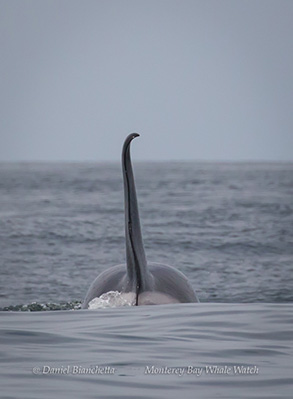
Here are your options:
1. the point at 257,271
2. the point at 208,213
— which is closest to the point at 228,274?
the point at 257,271

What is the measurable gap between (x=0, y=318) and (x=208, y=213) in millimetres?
26414

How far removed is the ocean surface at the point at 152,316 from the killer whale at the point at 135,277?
0.22m

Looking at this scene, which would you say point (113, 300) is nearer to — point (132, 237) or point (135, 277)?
point (135, 277)

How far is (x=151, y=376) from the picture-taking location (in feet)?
18.9

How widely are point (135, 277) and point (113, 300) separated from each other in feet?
1.07

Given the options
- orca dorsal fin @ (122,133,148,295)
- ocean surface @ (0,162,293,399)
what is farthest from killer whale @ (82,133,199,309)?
ocean surface @ (0,162,293,399)

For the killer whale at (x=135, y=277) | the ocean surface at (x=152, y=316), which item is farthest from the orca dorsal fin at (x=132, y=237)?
the ocean surface at (x=152, y=316)

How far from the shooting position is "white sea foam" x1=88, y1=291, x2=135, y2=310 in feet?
28.6

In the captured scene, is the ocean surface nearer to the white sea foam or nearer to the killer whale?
the white sea foam

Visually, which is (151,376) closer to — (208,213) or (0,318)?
(0,318)

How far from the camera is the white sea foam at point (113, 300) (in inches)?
343

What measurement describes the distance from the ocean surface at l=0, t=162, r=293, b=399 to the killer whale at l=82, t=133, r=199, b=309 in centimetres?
22

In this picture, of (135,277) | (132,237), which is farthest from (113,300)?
(132,237)

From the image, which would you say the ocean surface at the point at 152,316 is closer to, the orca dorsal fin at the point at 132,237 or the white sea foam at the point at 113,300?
the white sea foam at the point at 113,300
